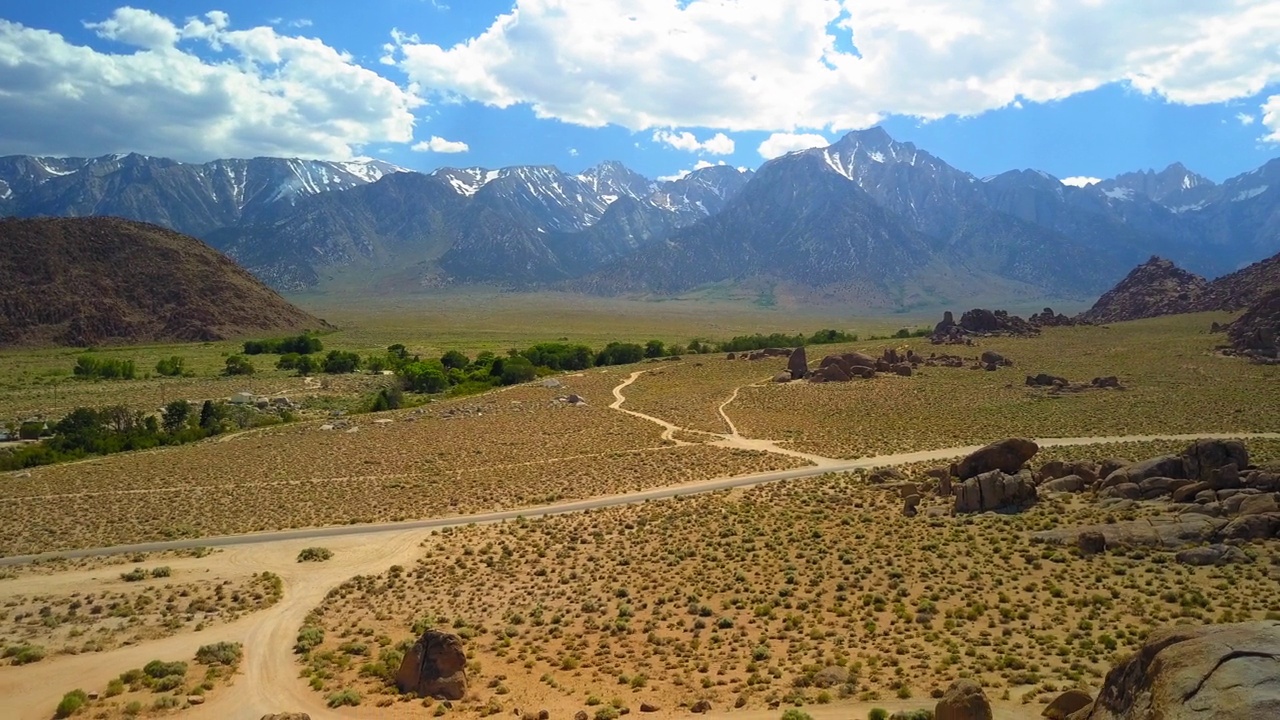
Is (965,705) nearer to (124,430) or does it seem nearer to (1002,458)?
(1002,458)

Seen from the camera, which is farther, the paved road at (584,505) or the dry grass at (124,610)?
the paved road at (584,505)

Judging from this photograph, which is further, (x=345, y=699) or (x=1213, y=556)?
(x=1213, y=556)

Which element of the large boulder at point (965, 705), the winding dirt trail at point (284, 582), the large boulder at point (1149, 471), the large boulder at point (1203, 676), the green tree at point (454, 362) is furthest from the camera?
the green tree at point (454, 362)

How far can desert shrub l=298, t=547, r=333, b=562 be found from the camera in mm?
31922

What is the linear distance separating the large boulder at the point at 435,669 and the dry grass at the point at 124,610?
940cm

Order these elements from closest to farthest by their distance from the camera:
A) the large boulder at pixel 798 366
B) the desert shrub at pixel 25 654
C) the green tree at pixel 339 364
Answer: the desert shrub at pixel 25 654 → the large boulder at pixel 798 366 → the green tree at pixel 339 364

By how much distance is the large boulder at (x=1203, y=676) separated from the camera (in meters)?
10.0

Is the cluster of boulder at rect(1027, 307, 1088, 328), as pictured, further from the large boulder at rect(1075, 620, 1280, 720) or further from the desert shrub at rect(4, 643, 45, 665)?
the desert shrub at rect(4, 643, 45, 665)

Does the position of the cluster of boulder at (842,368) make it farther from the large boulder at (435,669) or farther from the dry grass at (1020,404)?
the large boulder at (435,669)

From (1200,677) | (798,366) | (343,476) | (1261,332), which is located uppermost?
(1261,332)

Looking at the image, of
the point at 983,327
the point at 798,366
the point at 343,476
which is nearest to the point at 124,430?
the point at 343,476

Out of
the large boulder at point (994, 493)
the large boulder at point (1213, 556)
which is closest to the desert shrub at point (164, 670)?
the large boulder at point (994, 493)

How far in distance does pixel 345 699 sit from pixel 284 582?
11.4m

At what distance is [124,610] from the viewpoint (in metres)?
26.4
